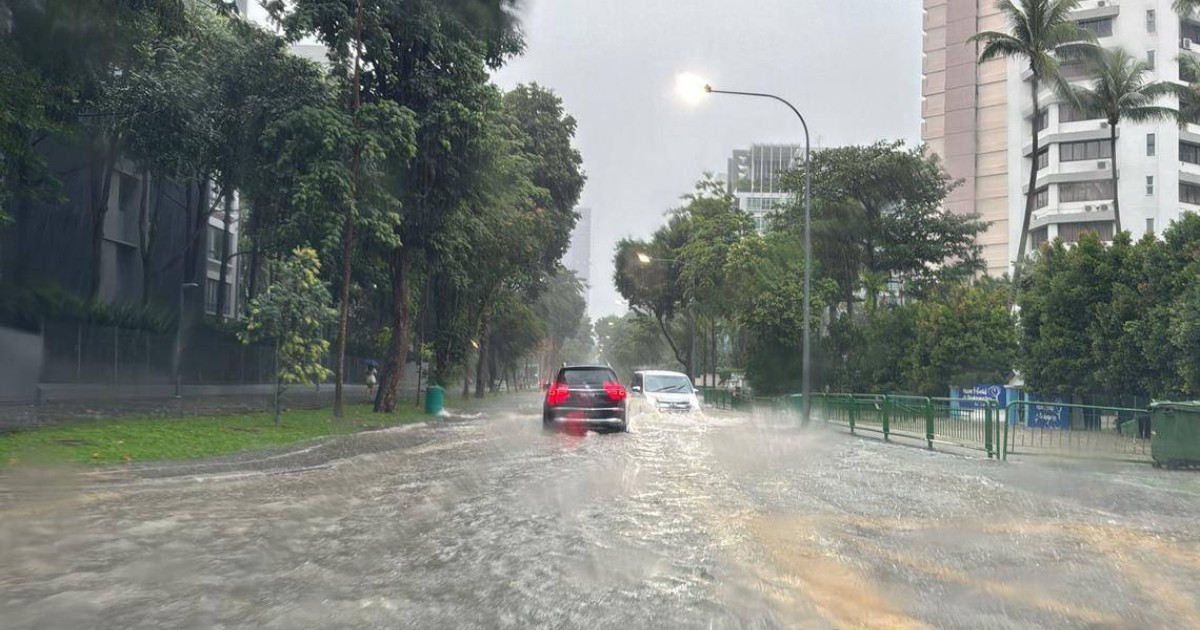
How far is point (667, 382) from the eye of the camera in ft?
90.3

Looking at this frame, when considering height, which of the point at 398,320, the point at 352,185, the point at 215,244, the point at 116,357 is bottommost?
the point at 116,357

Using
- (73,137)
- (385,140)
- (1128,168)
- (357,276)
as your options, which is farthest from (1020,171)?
(73,137)

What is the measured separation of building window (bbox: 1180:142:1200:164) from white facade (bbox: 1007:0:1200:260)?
8 cm

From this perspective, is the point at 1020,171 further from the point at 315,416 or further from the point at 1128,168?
the point at 315,416

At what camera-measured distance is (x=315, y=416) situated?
1019 inches

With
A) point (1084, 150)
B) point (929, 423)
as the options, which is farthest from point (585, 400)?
point (1084, 150)

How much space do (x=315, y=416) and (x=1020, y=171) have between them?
50213 millimetres

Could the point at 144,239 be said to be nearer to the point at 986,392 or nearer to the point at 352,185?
the point at 352,185

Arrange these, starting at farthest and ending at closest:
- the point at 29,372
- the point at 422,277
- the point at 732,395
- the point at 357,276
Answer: the point at 732,395 → the point at 357,276 → the point at 422,277 → the point at 29,372

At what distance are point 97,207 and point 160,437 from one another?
16537mm

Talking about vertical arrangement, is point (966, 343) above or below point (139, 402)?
above

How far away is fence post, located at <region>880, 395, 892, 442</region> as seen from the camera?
20.8 metres

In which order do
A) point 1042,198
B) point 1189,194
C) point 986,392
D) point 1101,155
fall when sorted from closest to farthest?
1. point 986,392
2. point 1189,194
3. point 1101,155
4. point 1042,198

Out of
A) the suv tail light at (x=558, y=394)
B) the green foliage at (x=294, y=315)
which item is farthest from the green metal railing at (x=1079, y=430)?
the green foliage at (x=294, y=315)
